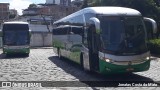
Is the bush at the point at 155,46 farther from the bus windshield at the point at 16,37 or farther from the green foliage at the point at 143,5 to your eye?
the bus windshield at the point at 16,37

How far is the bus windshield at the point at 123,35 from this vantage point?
13312 millimetres

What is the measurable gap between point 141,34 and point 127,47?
3.20 ft

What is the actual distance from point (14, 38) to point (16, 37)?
19 centimetres

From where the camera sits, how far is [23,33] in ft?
92.0

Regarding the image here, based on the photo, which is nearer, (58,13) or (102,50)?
(102,50)

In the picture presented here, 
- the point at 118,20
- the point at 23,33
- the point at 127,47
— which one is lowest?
the point at 23,33

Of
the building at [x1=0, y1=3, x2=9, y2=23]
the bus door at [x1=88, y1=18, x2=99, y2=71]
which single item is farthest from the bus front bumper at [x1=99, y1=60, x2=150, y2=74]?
the building at [x1=0, y1=3, x2=9, y2=23]

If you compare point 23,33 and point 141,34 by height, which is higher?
point 141,34

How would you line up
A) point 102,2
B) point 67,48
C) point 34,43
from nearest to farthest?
point 67,48 → point 102,2 → point 34,43

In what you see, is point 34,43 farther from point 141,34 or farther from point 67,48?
point 141,34

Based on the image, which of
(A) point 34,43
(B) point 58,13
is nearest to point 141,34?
(A) point 34,43

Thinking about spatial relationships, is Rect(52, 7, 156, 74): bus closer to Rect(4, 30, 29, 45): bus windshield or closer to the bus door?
the bus door

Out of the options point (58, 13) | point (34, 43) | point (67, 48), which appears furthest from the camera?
point (58, 13)

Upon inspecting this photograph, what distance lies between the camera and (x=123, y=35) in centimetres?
1345
